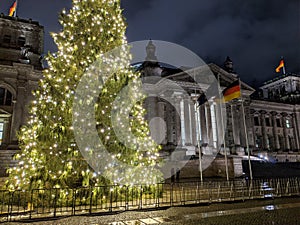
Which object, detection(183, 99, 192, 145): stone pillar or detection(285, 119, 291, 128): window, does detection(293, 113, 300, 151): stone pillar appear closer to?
detection(285, 119, 291, 128): window

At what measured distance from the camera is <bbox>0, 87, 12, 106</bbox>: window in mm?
28594

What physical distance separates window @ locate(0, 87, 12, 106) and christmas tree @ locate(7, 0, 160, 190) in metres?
21.7

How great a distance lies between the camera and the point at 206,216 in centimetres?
773

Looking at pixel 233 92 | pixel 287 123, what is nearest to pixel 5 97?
pixel 233 92

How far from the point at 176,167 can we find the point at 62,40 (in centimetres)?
1715

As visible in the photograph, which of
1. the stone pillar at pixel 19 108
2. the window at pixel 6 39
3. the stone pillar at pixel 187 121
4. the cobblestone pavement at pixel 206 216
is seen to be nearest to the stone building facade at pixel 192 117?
the stone pillar at pixel 187 121

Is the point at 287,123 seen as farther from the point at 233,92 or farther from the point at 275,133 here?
the point at 233,92

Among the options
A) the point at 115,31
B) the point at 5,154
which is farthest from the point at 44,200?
the point at 5,154

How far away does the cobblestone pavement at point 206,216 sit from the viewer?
6973 millimetres

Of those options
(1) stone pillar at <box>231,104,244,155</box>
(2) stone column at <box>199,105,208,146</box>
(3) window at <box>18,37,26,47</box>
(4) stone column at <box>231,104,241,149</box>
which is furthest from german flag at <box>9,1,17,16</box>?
(4) stone column at <box>231,104,241,149</box>

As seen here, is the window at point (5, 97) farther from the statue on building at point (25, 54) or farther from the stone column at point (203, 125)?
the stone column at point (203, 125)

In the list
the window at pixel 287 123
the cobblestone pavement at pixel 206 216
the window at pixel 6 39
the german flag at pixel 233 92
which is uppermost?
the window at pixel 6 39

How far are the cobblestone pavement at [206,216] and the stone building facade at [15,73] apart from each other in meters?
21.3

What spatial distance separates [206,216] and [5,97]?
98.5 ft
